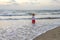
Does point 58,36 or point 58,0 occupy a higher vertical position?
point 58,36

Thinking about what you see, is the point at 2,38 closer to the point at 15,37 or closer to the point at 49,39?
the point at 15,37

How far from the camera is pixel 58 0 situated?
29.8 meters

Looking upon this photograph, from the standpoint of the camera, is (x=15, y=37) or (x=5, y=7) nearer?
(x=15, y=37)

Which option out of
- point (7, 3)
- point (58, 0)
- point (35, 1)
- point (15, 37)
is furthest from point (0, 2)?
point (15, 37)

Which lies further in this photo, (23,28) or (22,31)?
(23,28)

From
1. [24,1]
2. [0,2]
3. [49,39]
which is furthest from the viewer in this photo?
[24,1]

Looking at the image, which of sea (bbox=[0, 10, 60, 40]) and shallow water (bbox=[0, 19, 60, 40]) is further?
sea (bbox=[0, 10, 60, 40])

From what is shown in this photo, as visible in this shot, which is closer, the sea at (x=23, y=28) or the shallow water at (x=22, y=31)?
the shallow water at (x=22, y=31)

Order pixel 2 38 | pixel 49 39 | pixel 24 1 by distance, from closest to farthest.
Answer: pixel 49 39
pixel 2 38
pixel 24 1

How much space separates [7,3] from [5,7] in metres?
2.30

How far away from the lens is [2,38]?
326 inches

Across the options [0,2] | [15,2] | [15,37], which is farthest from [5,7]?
[15,37]

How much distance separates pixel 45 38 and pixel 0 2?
19.9 metres

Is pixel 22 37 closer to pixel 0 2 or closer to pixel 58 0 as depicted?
pixel 0 2
